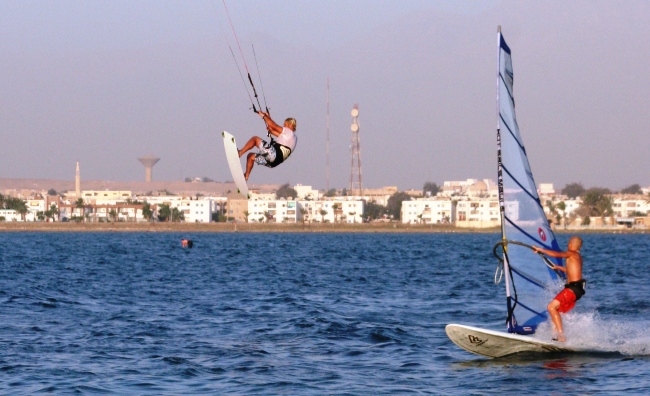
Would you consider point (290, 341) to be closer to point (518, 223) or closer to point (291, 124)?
point (291, 124)

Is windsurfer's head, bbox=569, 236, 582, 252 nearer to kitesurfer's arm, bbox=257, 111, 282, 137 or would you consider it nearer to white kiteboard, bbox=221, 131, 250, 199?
kitesurfer's arm, bbox=257, 111, 282, 137

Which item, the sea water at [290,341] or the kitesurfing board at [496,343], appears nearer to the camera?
the sea water at [290,341]

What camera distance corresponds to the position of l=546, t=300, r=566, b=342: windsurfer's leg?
15852 mm

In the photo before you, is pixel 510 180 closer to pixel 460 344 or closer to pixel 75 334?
pixel 460 344

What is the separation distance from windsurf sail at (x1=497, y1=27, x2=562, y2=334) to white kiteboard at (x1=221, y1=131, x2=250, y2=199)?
4069 mm

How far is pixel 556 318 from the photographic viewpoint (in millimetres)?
16141

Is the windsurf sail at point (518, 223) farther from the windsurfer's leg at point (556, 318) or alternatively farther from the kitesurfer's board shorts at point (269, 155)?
the kitesurfer's board shorts at point (269, 155)

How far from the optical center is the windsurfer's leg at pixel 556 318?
624 inches

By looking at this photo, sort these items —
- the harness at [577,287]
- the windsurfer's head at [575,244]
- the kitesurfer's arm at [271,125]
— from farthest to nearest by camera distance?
the harness at [577,287], the windsurfer's head at [575,244], the kitesurfer's arm at [271,125]

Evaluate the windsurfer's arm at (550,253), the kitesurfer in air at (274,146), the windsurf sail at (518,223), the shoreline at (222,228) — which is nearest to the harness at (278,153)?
the kitesurfer in air at (274,146)

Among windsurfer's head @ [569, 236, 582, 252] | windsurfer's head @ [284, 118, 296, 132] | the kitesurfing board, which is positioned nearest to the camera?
windsurfer's head @ [569, 236, 582, 252]

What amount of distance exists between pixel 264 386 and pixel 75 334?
22.1 feet

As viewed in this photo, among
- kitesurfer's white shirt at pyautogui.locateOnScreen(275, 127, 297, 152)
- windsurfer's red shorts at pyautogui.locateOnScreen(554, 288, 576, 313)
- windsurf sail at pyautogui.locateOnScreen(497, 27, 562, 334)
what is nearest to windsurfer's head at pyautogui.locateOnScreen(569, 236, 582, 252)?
windsurf sail at pyautogui.locateOnScreen(497, 27, 562, 334)

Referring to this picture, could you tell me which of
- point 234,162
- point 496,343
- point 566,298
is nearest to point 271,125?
point 234,162
